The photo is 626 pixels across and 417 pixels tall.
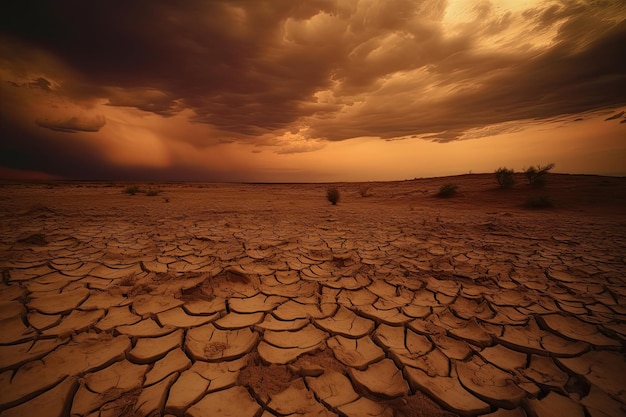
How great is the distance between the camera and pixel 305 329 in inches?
59.8

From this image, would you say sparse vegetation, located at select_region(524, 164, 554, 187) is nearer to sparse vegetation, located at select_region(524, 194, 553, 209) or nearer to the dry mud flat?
sparse vegetation, located at select_region(524, 194, 553, 209)

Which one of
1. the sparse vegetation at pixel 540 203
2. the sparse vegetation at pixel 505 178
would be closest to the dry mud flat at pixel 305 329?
the sparse vegetation at pixel 540 203

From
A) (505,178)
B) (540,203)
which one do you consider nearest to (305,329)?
(540,203)

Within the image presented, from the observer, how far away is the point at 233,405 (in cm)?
100

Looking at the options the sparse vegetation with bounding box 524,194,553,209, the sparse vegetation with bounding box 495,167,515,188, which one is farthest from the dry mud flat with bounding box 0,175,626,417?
the sparse vegetation with bounding box 495,167,515,188

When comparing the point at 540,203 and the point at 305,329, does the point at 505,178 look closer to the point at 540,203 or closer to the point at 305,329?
the point at 540,203

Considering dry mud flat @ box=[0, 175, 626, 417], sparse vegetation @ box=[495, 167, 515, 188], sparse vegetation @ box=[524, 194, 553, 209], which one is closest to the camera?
dry mud flat @ box=[0, 175, 626, 417]

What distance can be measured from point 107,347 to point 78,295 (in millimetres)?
840

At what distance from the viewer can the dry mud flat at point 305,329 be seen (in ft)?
3.39

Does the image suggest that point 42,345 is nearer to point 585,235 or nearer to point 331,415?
point 331,415

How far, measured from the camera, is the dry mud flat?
103 centimetres

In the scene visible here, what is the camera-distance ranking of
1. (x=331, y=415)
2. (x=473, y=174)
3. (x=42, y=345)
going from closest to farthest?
(x=331, y=415), (x=42, y=345), (x=473, y=174)

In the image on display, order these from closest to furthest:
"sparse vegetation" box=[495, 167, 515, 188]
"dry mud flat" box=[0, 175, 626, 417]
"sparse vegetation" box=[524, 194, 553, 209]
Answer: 1. "dry mud flat" box=[0, 175, 626, 417]
2. "sparse vegetation" box=[524, 194, 553, 209]
3. "sparse vegetation" box=[495, 167, 515, 188]

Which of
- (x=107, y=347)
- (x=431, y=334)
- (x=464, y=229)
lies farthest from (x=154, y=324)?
(x=464, y=229)
